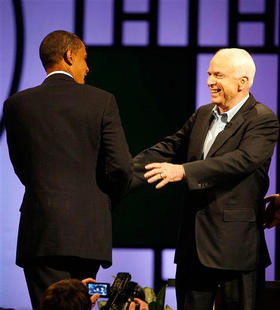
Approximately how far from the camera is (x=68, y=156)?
257 cm

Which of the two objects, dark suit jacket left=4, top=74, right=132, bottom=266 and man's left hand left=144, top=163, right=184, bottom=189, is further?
man's left hand left=144, top=163, right=184, bottom=189

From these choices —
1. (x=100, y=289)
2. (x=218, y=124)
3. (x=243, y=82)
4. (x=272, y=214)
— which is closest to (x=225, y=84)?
(x=243, y=82)

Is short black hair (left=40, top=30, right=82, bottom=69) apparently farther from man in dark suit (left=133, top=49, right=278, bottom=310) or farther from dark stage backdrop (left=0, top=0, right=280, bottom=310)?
dark stage backdrop (left=0, top=0, right=280, bottom=310)

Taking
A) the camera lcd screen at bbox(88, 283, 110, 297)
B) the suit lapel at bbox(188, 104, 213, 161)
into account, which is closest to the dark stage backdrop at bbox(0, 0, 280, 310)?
the suit lapel at bbox(188, 104, 213, 161)

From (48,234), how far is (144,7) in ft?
8.04

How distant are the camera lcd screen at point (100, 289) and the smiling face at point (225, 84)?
1.14 m

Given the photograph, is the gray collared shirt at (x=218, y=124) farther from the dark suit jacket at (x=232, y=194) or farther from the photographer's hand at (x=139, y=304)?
the photographer's hand at (x=139, y=304)

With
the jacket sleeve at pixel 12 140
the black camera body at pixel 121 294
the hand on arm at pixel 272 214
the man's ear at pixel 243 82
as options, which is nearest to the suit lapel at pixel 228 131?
the man's ear at pixel 243 82

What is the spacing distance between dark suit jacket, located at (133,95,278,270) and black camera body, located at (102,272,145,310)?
1.35ft

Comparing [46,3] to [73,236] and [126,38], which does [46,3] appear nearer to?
[126,38]

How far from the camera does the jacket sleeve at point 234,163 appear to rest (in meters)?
2.90

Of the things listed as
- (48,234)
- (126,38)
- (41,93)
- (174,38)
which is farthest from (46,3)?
(48,234)

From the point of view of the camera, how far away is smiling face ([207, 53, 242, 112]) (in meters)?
3.10

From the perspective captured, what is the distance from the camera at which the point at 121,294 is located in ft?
8.57
